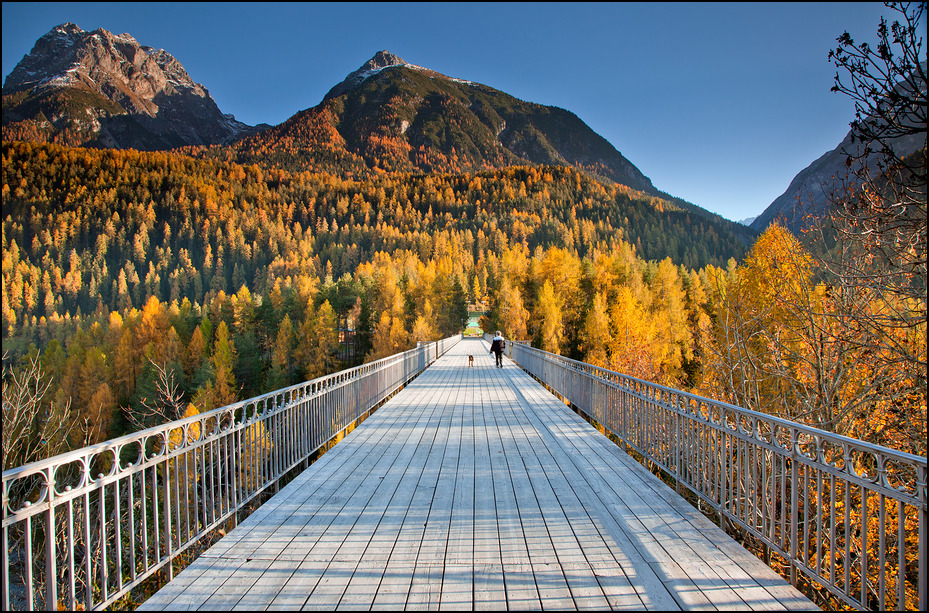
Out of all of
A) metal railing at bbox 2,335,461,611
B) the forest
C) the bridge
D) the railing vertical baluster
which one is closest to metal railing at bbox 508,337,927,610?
the bridge

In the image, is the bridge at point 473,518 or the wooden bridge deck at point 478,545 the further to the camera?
the wooden bridge deck at point 478,545

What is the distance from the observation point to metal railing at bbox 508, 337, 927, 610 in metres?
2.41

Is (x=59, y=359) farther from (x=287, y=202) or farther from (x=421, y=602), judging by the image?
(x=287, y=202)

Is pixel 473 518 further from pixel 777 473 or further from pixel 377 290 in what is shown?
pixel 377 290

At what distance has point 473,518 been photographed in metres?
3.97

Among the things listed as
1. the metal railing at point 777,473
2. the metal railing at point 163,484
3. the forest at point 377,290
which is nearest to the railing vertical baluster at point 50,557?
the metal railing at point 163,484

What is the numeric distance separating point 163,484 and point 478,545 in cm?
214

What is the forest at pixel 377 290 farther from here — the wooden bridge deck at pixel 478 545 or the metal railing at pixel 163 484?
the metal railing at pixel 163 484

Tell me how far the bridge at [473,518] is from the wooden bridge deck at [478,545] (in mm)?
16

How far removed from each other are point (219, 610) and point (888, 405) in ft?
35.2

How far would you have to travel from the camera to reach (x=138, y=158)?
183 metres

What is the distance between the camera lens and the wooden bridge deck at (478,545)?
2828 millimetres

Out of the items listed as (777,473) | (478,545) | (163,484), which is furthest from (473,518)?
(777,473)

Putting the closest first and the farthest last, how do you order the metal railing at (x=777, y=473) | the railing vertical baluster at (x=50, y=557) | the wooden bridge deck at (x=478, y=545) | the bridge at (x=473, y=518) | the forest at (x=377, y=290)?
the railing vertical baluster at (x=50, y=557) → the metal railing at (x=777, y=473) → the bridge at (x=473, y=518) → the wooden bridge deck at (x=478, y=545) → the forest at (x=377, y=290)
